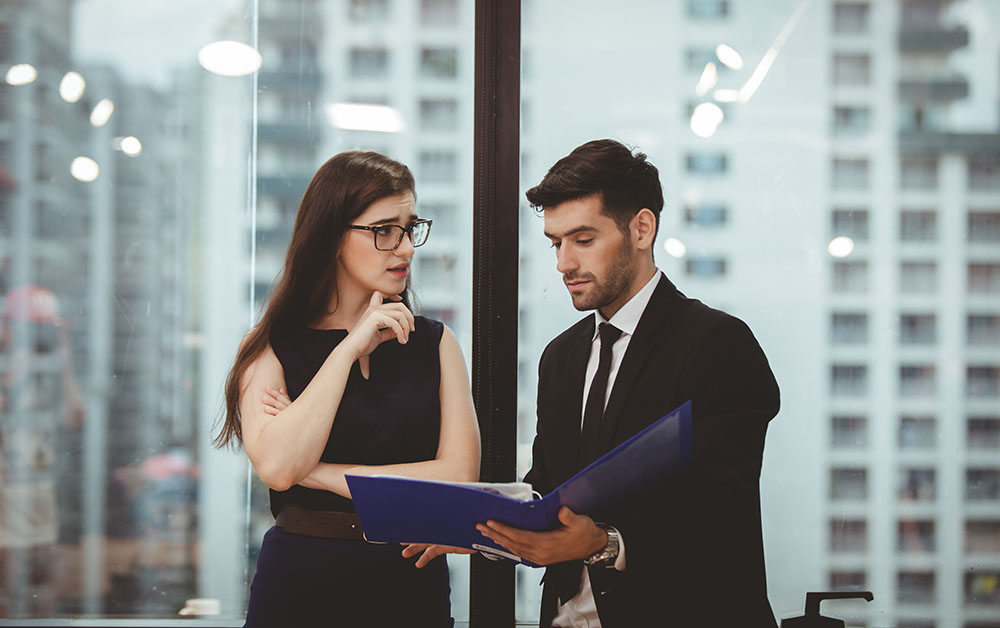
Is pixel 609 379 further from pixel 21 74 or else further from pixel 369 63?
pixel 21 74

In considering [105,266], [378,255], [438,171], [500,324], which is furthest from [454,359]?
[105,266]

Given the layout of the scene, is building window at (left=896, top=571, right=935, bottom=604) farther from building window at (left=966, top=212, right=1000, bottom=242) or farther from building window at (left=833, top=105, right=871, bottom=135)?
building window at (left=833, top=105, right=871, bottom=135)

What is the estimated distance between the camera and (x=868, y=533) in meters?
2.33

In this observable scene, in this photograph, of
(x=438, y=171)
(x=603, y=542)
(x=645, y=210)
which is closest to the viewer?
(x=603, y=542)

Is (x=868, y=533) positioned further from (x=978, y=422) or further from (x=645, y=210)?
(x=645, y=210)

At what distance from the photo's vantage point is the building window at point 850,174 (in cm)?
238

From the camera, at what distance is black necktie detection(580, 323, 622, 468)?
165cm

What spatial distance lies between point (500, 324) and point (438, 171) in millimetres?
543

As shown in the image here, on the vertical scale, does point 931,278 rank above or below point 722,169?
below

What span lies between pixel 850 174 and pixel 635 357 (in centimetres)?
121

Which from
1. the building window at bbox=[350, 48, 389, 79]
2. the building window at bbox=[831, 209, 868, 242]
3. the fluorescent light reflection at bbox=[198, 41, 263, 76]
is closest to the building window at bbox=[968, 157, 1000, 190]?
the building window at bbox=[831, 209, 868, 242]

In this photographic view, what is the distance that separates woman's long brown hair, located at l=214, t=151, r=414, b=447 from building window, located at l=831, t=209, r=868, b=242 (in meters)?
1.35

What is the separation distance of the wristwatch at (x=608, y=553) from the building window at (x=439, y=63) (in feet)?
5.07

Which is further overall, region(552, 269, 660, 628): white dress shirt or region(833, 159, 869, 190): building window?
region(833, 159, 869, 190): building window
